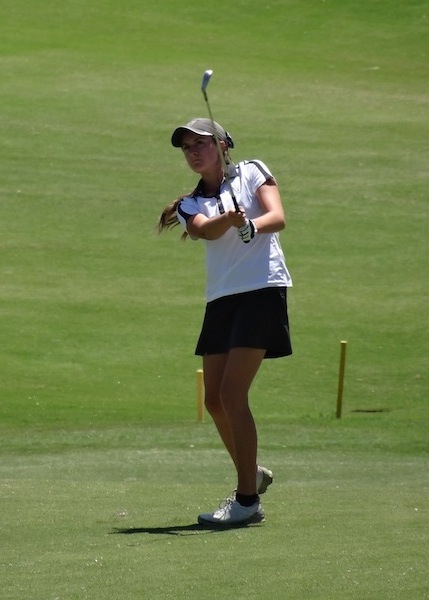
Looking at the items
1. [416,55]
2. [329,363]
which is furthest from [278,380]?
[416,55]

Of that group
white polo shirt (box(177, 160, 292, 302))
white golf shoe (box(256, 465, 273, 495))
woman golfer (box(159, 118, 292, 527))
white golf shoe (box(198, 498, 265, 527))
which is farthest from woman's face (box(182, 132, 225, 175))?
white golf shoe (box(198, 498, 265, 527))

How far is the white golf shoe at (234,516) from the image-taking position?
258 inches

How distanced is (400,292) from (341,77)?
471 inches

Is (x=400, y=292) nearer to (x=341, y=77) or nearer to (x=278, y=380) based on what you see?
(x=278, y=380)

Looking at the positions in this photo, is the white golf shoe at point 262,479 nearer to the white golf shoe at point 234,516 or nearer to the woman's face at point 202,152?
the white golf shoe at point 234,516

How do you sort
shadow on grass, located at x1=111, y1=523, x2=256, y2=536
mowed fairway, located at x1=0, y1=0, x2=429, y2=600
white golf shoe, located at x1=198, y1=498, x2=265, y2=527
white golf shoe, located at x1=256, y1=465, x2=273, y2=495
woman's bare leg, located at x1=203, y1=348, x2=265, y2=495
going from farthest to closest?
1. white golf shoe, located at x1=256, y1=465, x2=273, y2=495
2. woman's bare leg, located at x1=203, y1=348, x2=265, y2=495
3. white golf shoe, located at x1=198, y1=498, x2=265, y2=527
4. shadow on grass, located at x1=111, y1=523, x2=256, y2=536
5. mowed fairway, located at x1=0, y1=0, x2=429, y2=600

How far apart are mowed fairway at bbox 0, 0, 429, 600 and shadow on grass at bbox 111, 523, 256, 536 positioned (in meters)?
0.03

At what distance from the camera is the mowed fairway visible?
5.85 metres

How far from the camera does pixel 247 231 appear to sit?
6359 mm

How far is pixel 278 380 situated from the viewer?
1619 centimetres

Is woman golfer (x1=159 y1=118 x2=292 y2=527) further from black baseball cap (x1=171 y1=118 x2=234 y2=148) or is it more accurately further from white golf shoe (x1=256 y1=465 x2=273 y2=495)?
white golf shoe (x1=256 y1=465 x2=273 y2=495)

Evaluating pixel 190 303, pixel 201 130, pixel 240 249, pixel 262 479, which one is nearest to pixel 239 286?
pixel 240 249

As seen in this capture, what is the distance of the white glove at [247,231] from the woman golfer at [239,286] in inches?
7.9

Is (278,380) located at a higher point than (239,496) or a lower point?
lower
